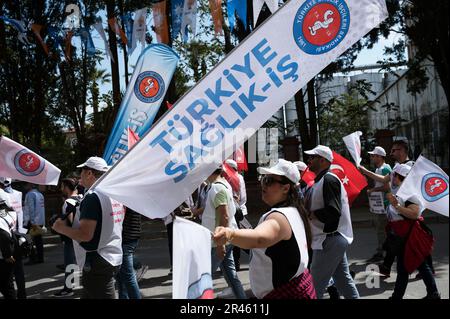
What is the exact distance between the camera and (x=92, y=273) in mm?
3969

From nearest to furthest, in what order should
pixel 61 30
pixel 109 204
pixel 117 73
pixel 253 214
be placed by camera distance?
1. pixel 109 204
2. pixel 61 30
3. pixel 253 214
4. pixel 117 73

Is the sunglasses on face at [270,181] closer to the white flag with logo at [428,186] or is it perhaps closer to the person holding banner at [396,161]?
the white flag with logo at [428,186]

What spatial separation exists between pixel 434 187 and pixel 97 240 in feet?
8.61

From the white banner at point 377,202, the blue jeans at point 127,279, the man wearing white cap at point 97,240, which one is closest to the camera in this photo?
the man wearing white cap at point 97,240

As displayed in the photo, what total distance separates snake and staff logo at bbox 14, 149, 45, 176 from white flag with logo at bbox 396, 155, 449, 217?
3.73 m

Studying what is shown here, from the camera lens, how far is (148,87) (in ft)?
20.7

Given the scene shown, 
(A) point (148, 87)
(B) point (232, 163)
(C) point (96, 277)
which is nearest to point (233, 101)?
(C) point (96, 277)

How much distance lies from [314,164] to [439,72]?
12.6 meters

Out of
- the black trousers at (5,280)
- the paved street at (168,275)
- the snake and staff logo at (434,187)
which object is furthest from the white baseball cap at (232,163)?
the snake and staff logo at (434,187)

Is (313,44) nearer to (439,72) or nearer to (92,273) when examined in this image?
(92,273)

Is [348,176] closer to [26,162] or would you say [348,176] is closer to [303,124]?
[26,162]

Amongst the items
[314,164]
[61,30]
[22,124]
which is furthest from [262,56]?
[22,124]

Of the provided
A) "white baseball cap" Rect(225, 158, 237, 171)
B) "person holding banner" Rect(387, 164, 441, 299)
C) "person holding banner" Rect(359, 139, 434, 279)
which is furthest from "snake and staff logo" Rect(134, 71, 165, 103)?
"person holding banner" Rect(387, 164, 441, 299)

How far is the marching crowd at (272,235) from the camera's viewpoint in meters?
2.71
